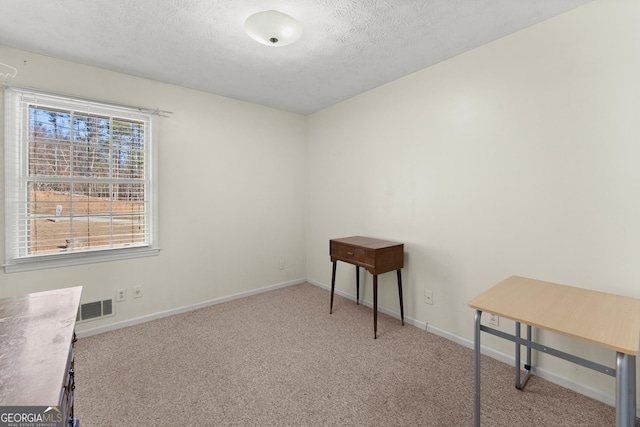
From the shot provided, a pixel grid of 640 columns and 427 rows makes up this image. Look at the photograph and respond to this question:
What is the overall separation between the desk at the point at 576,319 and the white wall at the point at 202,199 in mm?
2632

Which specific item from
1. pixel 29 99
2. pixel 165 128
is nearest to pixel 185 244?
pixel 165 128

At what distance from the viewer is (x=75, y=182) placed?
242cm

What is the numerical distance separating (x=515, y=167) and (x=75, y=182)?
3488 mm

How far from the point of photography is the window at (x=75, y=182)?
2211 mm

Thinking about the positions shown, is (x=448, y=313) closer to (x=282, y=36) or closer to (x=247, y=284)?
(x=247, y=284)

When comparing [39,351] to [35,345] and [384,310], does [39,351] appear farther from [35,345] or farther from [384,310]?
[384,310]

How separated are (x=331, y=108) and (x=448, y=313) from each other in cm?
260

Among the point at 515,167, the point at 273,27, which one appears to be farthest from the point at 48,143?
the point at 515,167

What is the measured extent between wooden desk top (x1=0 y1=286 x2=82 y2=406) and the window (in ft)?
4.48

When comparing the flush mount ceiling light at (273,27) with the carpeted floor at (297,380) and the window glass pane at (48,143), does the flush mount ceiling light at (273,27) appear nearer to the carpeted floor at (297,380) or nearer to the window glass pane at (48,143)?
the window glass pane at (48,143)

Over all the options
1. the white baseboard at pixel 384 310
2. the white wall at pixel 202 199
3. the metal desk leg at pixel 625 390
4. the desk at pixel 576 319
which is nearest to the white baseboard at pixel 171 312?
the white wall at pixel 202 199

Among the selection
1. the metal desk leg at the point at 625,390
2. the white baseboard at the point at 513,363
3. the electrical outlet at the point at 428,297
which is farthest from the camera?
the electrical outlet at the point at 428,297

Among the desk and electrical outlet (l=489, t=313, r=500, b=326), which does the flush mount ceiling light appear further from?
electrical outlet (l=489, t=313, r=500, b=326)

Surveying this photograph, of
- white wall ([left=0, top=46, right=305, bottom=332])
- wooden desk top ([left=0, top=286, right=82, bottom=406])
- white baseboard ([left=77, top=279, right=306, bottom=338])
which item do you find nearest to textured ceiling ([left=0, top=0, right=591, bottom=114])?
white wall ([left=0, top=46, right=305, bottom=332])
